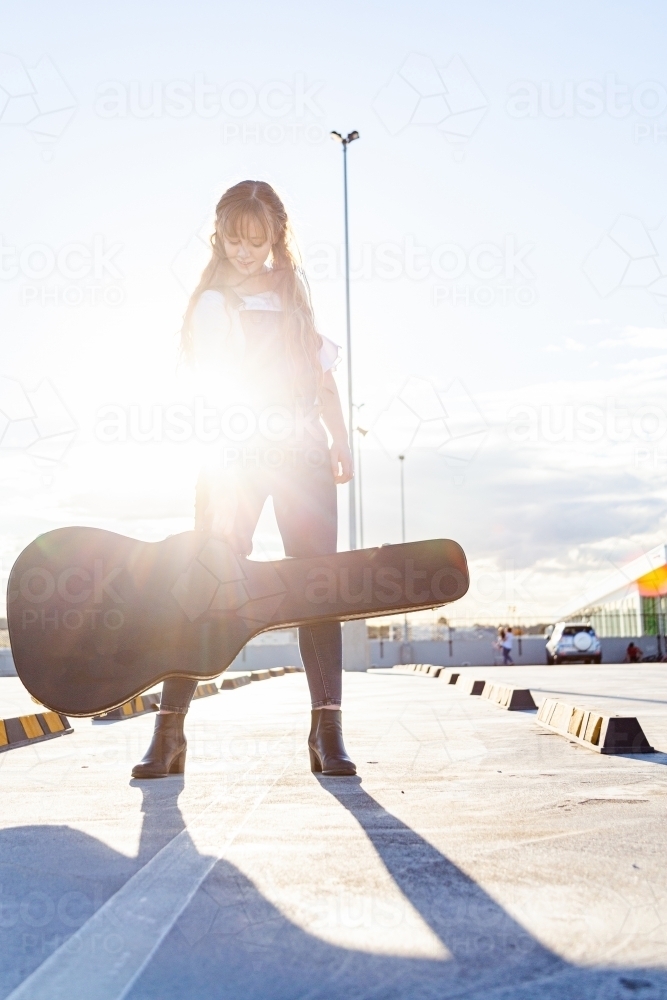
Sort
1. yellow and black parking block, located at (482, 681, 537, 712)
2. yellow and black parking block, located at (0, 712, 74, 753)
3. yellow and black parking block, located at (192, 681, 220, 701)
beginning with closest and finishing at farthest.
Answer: yellow and black parking block, located at (0, 712, 74, 753) < yellow and black parking block, located at (482, 681, 537, 712) < yellow and black parking block, located at (192, 681, 220, 701)

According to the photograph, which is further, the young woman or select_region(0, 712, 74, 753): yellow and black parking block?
select_region(0, 712, 74, 753): yellow and black parking block

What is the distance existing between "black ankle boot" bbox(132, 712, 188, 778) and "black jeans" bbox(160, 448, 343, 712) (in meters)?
0.07

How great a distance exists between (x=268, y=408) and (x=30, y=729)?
119 inches

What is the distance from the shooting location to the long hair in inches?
138

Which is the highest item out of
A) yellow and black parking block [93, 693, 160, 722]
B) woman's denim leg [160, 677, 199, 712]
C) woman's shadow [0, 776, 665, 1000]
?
woman's denim leg [160, 677, 199, 712]

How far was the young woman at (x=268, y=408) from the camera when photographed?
11.1ft

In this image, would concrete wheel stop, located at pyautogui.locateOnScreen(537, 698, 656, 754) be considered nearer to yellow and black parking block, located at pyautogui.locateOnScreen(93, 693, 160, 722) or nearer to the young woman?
the young woman

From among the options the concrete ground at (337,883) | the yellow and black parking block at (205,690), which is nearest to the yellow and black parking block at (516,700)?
the concrete ground at (337,883)

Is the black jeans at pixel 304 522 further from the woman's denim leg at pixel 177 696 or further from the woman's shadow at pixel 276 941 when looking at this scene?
the woman's shadow at pixel 276 941

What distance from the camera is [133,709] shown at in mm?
8664

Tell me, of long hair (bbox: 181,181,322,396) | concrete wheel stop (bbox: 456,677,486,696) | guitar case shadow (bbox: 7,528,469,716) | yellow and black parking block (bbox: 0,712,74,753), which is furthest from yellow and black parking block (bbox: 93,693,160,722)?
guitar case shadow (bbox: 7,528,469,716)

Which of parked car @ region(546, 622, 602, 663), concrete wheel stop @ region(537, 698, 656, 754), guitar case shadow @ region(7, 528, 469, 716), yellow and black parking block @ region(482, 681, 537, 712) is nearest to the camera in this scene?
guitar case shadow @ region(7, 528, 469, 716)

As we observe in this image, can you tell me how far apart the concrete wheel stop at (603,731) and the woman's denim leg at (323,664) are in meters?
1.42

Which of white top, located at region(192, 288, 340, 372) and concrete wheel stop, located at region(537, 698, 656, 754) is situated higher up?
white top, located at region(192, 288, 340, 372)
